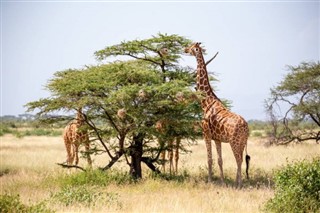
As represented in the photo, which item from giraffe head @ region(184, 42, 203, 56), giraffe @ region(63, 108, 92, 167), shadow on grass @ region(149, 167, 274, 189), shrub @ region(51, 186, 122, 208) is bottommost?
shadow on grass @ region(149, 167, 274, 189)

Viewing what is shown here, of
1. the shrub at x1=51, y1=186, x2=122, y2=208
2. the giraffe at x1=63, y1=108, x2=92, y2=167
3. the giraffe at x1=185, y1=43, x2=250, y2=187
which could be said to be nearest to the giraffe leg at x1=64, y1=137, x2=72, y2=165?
the giraffe at x1=63, y1=108, x2=92, y2=167

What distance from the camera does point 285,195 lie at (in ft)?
28.1

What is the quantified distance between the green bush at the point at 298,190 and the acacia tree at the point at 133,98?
12.4ft

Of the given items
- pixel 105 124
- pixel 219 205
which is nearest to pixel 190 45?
pixel 105 124

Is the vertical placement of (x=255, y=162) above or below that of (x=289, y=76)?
below

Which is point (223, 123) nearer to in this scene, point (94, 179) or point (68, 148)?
point (94, 179)

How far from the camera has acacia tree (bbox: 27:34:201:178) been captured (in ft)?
40.8

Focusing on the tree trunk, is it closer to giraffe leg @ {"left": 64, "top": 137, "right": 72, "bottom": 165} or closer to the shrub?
giraffe leg @ {"left": 64, "top": 137, "right": 72, "bottom": 165}

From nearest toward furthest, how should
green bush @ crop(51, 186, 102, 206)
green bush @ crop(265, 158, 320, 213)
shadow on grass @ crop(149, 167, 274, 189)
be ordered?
green bush @ crop(265, 158, 320, 213) → green bush @ crop(51, 186, 102, 206) → shadow on grass @ crop(149, 167, 274, 189)

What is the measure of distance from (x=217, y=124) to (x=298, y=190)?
13.9ft

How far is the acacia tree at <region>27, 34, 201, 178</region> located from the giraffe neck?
0.40 metres

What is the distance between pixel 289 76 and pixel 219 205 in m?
14.6

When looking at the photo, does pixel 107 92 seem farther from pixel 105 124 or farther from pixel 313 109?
pixel 313 109

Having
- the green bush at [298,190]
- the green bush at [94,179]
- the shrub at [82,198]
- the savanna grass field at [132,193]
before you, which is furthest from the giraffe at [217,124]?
the shrub at [82,198]
